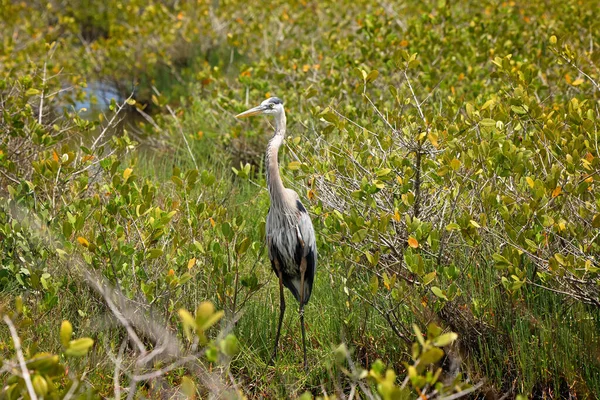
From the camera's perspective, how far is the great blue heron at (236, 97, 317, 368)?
12.5ft

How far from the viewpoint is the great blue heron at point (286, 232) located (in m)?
3.80

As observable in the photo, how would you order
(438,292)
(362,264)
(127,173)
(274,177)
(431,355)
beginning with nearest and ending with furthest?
(431,355), (438,292), (127,173), (274,177), (362,264)

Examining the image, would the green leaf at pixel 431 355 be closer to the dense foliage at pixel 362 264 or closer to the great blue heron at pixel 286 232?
the dense foliage at pixel 362 264

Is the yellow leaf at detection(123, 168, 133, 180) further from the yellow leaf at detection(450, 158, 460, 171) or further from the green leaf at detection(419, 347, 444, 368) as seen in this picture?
the green leaf at detection(419, 347, 444, 368)

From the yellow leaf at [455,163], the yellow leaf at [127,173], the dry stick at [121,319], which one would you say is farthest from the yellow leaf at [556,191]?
the yellow leaf at [127,173]

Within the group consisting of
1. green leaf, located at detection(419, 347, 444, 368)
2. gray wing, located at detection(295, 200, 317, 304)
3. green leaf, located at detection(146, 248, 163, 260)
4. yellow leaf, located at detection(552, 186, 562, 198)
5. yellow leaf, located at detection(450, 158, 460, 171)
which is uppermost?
green leaf, located at detection(419, 347, 444, 368)

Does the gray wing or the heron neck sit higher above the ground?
the heron neck

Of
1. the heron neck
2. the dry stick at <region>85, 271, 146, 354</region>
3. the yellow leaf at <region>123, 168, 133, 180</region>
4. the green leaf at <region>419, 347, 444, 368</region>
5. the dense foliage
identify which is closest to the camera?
the green leaf at <region>419, 347, 444, 368</region>

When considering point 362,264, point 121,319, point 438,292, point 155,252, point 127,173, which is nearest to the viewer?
point 121,319

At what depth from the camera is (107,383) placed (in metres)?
3.42

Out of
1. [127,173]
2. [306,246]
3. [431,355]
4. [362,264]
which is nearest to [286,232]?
[306,246]

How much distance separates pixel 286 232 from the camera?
384 cm

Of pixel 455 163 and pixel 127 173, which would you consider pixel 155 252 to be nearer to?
pixel 127 173

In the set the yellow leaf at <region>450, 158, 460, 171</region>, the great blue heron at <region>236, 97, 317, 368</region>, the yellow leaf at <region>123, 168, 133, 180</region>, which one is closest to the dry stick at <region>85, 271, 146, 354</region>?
the yellow leaf at <region>123, 168, 133, 180</region>
